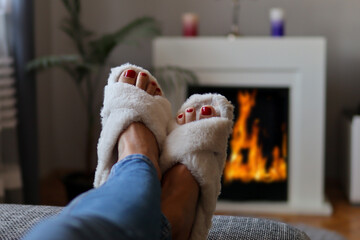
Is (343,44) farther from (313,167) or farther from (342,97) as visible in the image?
(313,167)

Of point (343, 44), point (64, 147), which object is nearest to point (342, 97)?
point (343, 44)

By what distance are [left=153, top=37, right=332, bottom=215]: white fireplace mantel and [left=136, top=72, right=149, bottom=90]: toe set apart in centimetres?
128

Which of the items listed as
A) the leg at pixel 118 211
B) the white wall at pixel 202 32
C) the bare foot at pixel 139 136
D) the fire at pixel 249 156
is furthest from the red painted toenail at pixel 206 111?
the white wall at pixel 202 32

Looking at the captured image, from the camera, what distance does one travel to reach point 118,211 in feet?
2.36

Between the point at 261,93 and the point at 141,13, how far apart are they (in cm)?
90

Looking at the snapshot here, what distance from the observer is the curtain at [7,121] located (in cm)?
241

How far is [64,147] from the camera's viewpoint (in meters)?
3.45

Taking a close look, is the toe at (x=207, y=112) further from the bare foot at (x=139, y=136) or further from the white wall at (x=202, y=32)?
the white wall at (x=202, y=32)

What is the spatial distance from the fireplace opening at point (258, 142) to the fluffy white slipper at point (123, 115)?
140 centimetres

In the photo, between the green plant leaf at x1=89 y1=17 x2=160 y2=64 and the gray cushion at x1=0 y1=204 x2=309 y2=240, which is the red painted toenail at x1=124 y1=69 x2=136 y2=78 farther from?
the green plant leaf at x1=89 y1=17 x2=160 y2=64

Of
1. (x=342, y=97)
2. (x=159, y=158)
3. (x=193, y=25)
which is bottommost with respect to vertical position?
(x=342, y=97)

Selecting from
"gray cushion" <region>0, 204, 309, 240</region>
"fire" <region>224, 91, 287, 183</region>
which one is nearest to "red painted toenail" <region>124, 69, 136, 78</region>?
"gray cushion" <region>0, 204, 309, 240</region>

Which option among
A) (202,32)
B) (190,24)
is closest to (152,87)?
(190,24)

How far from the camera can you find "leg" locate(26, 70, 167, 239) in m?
0.66
